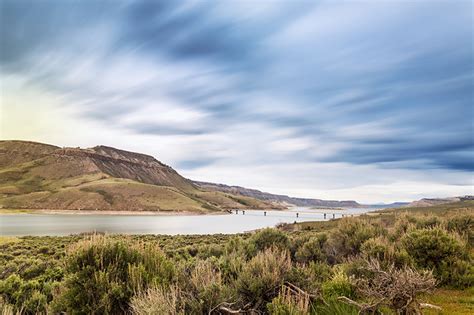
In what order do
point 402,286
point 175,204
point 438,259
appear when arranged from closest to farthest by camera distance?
1. point 402,286
2. point 438,259
3. point 175,204

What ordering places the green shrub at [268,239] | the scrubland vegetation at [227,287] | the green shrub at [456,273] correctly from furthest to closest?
the green shrub at [268,239] → the green shrub at [456,273] → the scrubland vegetation at [227,287]

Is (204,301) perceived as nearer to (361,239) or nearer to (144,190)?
(361,239)

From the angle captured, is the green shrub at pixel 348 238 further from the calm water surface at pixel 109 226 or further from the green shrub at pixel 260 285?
the calm water surface at pixel 109 226

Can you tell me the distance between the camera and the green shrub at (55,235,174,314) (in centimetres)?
630

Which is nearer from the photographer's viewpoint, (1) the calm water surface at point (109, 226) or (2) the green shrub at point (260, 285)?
(2) the green shrub at point (260, 285)

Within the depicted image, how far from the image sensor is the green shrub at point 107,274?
630 centimetres

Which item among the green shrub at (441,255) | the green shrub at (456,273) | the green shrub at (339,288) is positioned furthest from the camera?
the green shrub at (441,255)

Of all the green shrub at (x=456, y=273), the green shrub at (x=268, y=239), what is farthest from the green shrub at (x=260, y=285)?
the green shrub at (x=268, y=239)

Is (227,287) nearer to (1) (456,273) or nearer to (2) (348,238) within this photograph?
(1) (456,273)

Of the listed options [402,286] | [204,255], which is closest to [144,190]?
[204,255]

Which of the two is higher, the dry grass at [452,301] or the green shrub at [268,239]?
the green shrub at [268,239]

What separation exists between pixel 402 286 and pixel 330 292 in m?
2.24

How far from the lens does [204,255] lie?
15.2m

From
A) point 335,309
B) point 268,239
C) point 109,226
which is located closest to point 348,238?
point 268,239
